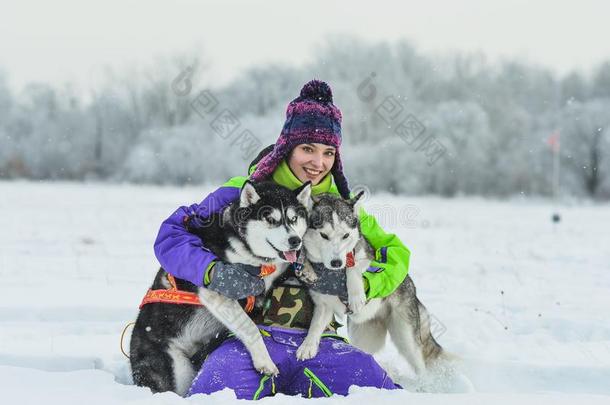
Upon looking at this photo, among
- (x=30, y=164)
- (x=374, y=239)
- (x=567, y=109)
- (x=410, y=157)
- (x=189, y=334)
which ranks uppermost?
(x=374, y=239)

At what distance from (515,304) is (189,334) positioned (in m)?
4.18

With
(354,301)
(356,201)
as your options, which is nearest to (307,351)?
(354,301)

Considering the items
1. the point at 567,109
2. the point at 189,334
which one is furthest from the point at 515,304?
the point at 567,109

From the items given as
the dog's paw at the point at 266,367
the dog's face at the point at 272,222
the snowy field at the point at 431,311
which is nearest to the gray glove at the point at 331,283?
the dog's face at the point at 272,222

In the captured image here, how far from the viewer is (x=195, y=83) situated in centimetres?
3453

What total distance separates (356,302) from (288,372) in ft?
1.83

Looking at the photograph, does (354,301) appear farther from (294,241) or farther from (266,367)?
(266,367)

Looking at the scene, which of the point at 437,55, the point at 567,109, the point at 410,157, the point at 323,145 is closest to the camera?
the point at 323,145

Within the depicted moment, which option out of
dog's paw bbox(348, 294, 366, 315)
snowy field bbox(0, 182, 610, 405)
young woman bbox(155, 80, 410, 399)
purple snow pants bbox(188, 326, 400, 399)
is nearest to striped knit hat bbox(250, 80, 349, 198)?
young woman bbox(155, 80, 410, 399)

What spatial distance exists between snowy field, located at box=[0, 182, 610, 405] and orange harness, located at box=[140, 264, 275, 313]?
1.66ft

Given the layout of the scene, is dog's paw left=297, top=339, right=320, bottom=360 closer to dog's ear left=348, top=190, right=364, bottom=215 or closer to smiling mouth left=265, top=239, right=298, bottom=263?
smiling mouth left=265, top=239, right=298, bottom=263

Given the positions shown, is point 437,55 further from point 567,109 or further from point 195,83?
point 195,83

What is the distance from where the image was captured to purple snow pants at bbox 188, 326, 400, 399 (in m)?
2.93

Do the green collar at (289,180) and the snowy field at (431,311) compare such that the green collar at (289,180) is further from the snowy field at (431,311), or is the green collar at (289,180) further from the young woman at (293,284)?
the snowy field at (431,311)
